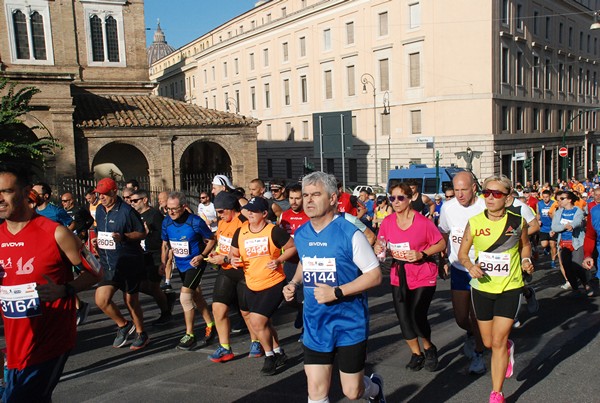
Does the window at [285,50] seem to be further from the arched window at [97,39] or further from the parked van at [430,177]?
the arched window at [97,39]

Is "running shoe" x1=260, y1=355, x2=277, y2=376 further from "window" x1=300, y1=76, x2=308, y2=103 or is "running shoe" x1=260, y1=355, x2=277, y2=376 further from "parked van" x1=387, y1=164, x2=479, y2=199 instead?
"window" x1=300, y1=76, x2=308, y2=103

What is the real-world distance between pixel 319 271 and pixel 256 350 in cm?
274

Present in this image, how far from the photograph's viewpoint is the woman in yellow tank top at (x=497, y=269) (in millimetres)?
4688

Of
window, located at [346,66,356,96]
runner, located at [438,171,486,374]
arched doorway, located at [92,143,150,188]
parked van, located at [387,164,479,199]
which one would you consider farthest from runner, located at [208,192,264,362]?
window, located at [346,66,356,96]

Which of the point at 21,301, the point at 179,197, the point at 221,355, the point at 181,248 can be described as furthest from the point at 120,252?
the point at 21,301

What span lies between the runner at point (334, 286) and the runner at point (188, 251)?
9.94 feet

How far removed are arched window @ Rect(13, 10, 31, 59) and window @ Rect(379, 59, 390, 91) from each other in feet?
87.4

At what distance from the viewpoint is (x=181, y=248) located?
→ 6883 mm

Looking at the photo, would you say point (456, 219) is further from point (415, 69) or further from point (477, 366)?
point (415, 69)

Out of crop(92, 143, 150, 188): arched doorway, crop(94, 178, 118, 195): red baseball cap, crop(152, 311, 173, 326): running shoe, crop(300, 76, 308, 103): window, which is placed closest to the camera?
crop(94, 178, 118, 195): red baseball cap

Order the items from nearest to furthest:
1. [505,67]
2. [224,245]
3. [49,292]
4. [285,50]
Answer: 1. [49,292]
2. [224,245]
3. [505,67]
4. [285,50]

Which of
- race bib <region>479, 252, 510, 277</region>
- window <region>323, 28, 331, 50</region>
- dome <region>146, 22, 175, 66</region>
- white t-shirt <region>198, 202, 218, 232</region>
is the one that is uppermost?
dome <region>146, 22, 175, 66</region>

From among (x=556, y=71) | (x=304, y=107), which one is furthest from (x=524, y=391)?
(x=556, y=71)

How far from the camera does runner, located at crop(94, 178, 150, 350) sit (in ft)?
22.1
